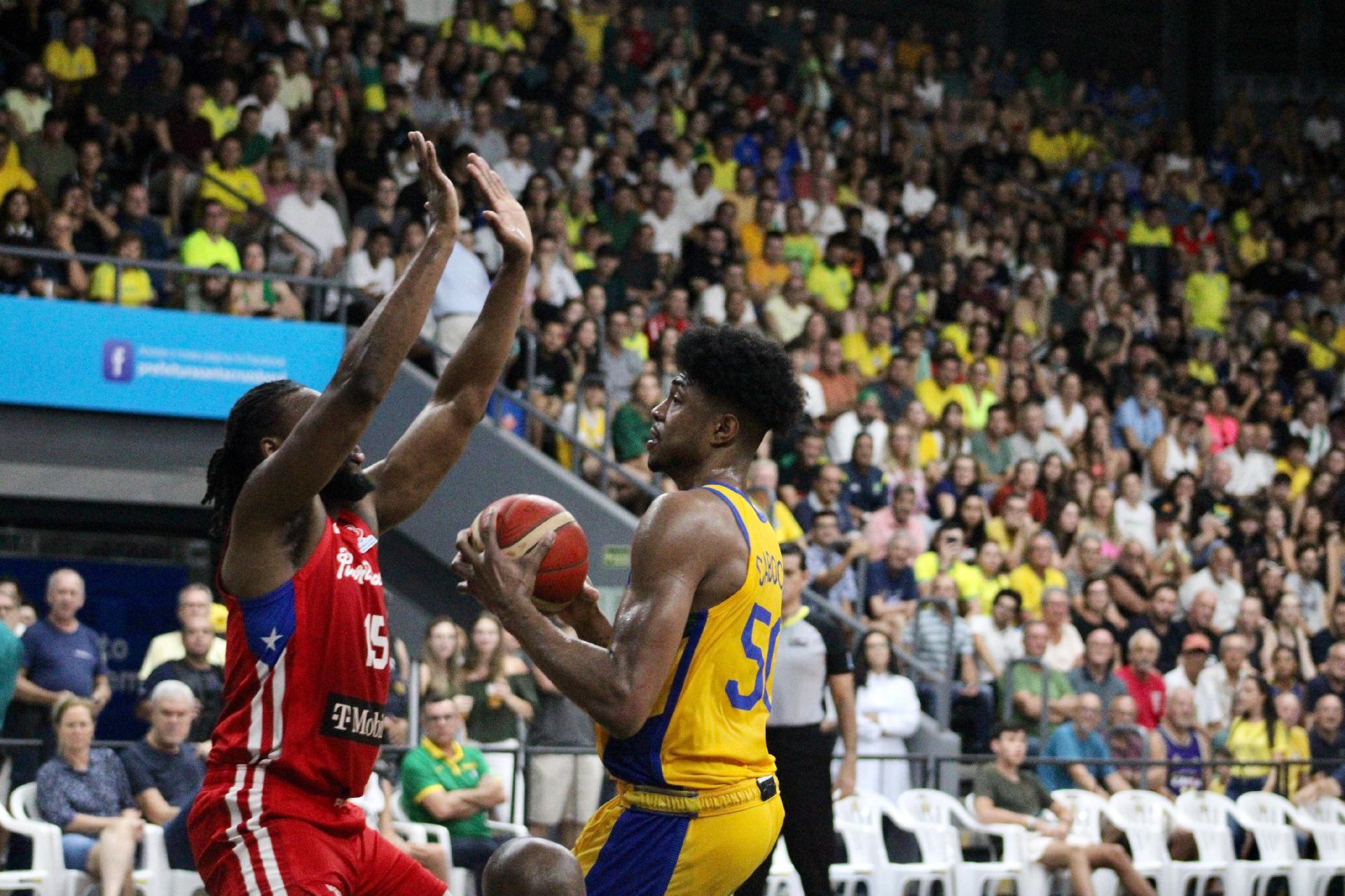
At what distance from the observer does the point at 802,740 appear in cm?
850

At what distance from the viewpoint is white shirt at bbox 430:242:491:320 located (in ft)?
43.2

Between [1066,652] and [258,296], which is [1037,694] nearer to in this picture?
[1066,652]

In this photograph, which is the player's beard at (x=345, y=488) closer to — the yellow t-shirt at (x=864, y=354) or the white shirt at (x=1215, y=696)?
the white shirt at (x=1215, y=696)

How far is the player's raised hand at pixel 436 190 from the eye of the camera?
14.0 ft

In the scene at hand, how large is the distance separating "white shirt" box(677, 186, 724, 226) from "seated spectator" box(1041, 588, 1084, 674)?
4775mm

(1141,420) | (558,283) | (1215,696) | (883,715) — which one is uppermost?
(558,283)

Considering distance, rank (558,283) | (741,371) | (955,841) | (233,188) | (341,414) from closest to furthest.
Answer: (341,414) → (741,371) → (955,841) → (233,188) → (558,283)

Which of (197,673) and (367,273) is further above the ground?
(367,273)

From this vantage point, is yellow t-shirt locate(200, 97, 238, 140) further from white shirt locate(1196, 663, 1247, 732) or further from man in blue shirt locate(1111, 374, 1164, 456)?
white shirt locate(1196, 663, 1247, 732)

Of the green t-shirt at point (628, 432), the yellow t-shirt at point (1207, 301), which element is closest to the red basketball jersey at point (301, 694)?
the green t-shirt at point (628, 432)

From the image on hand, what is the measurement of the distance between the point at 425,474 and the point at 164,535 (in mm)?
9690

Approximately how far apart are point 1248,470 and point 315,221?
8.56 m

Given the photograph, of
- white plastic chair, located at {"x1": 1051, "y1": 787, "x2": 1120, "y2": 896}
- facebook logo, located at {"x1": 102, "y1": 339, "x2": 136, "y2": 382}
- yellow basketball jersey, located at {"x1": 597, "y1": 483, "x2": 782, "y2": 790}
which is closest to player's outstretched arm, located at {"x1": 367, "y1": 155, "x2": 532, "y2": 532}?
yellow basketball jersey, located at {"x1": 597, "y1": 483, "x2": 782, "y2": 790}

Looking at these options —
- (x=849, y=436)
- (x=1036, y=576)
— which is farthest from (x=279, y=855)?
(x=849, y=436)
